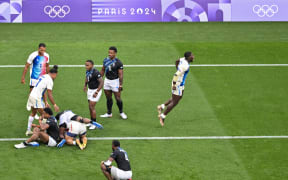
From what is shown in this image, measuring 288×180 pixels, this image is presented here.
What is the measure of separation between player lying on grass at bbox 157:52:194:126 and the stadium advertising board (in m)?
12.8

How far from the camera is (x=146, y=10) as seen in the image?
30.0m

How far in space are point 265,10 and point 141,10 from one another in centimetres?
699

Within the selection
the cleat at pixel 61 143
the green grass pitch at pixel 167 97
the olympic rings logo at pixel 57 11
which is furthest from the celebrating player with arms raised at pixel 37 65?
the olympic rings logo at pixel 57 11

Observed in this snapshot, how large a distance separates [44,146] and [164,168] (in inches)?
148

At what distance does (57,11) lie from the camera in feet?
97.2

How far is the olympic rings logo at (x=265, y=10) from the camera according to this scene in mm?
30203

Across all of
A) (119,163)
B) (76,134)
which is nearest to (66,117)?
(76,134)

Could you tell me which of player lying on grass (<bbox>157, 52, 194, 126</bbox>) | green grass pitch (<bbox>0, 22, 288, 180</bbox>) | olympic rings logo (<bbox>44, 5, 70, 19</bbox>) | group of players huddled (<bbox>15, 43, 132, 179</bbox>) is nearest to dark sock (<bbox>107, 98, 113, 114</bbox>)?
group of players huddled (<bbox>15, 43, 132, 179</bbox>)

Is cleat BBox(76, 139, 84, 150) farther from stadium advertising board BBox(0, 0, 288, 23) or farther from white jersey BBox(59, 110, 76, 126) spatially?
stadium advertising board BBox(0, 0, 288, 23)

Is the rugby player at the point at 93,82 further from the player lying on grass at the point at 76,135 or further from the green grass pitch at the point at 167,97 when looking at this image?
the player lying on grass at the point at 76,135

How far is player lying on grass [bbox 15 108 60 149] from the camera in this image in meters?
15.9

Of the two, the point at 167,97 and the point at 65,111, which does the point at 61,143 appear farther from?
the point at 167,97

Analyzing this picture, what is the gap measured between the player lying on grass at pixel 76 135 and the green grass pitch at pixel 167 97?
0.76 feet

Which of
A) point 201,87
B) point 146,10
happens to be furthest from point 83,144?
point 146,10
